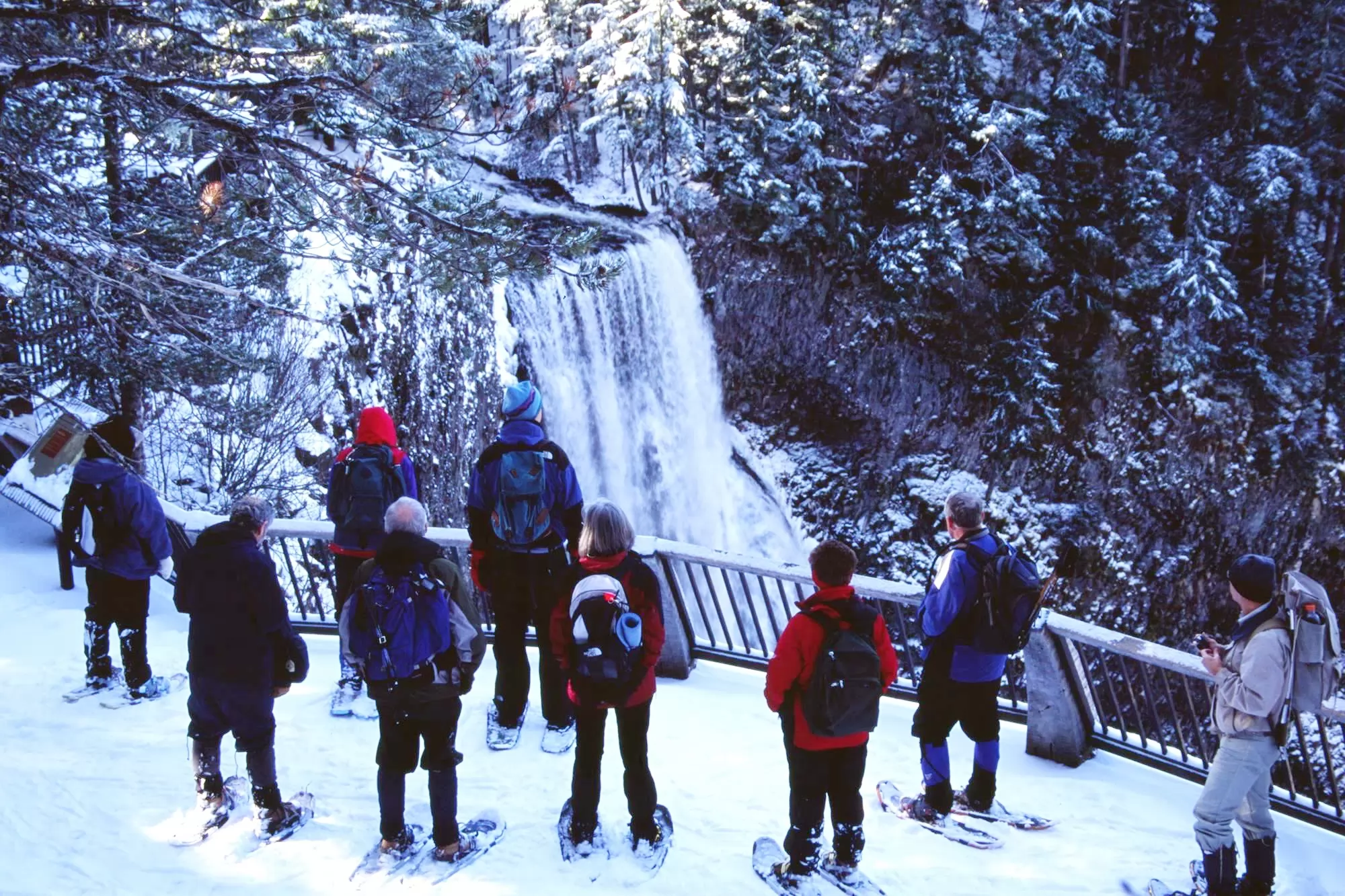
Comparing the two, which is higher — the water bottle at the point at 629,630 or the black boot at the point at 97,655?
the water bottle at the point at 629,630

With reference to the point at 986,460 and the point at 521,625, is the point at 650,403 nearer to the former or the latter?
the point at 986,460

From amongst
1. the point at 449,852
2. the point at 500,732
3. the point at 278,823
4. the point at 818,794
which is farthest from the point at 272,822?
the point at 818,794

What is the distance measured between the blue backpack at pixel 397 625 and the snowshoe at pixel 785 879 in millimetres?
1815

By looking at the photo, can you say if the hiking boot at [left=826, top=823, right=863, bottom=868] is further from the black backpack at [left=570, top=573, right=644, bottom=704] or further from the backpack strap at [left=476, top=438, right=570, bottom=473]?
the backpack strap at [left=476, top=438, right=570, bottom=473]

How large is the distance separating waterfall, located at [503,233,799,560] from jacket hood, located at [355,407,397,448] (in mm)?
12320

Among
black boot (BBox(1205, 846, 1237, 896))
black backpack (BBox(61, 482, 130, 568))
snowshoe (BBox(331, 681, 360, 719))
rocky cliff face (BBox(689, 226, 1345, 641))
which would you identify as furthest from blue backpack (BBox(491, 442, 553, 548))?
rocky cliff face (BBox(689, 226, 1345, 641))

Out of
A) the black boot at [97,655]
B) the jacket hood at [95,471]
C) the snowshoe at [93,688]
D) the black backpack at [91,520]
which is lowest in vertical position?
the snowshoe at [93,688]

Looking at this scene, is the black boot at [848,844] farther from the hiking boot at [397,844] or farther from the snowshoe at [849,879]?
the hiking boot at [397,844]

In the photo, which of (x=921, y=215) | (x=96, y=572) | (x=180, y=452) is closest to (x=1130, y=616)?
(x=921, y=215)

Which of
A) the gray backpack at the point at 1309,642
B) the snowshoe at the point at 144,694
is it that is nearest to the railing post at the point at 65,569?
the snowshoe at the point at 144,694

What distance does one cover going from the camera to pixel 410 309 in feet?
52.2

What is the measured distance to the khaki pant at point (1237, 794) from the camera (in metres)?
3.70

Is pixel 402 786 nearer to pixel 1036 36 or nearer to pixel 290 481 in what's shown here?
pixel 290 481

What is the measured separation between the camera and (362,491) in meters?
5.07
